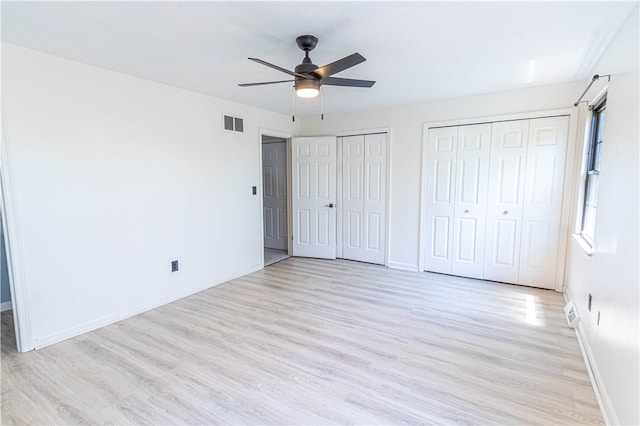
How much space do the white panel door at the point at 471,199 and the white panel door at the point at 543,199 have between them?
458 millimetres

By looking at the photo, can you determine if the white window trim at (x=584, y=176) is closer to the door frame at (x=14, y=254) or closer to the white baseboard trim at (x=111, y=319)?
the white baseboard trim at (x=111, y=319)

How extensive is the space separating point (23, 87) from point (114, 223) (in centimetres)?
125

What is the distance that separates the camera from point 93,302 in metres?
2.89

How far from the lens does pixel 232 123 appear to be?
413 cm

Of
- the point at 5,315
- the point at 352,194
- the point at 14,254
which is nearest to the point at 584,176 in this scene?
the point at 352,194

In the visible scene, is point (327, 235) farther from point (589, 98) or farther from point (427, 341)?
point (589, 98)

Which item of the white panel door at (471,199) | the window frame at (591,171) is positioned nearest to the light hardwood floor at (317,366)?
the white panel door at (471,199)

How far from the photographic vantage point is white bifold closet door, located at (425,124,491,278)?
4008mm

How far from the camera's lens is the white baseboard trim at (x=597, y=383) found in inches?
67.6

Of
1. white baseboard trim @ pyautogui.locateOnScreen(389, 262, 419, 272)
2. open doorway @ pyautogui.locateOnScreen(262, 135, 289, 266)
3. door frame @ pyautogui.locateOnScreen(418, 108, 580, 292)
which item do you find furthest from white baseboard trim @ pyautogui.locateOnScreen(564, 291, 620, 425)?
open doorway @ pyautogui.locateOnScreen(262, 135, 289, 266)

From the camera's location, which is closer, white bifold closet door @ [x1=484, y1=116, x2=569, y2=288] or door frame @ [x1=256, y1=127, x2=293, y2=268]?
white bifold closet door @ [x1=484, y1=116, x2=569, y2=288]

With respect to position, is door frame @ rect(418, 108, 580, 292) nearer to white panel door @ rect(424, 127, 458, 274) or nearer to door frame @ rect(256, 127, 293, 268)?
white panel door @ rect(424, 127, 458, 274)

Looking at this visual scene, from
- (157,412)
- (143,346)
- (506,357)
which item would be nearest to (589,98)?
(506,357)

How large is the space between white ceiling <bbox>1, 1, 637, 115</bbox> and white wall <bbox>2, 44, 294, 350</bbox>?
281 mm
